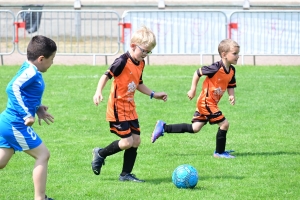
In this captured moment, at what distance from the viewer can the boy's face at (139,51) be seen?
7.26 metres

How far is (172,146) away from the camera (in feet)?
30.9

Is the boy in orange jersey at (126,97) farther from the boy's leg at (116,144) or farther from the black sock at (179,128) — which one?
the black sock at (179,128)

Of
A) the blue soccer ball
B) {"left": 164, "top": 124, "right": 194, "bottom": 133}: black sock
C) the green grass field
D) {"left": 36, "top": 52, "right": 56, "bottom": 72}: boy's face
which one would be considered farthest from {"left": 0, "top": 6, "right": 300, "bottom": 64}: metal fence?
{"left": 36, "top": 52, "right": 56, "bottom": 72}: boy's face

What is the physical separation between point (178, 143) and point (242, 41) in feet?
28.0

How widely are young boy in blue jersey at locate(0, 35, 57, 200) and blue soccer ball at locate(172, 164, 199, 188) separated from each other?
143 cm

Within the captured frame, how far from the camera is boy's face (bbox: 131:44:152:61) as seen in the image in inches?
286

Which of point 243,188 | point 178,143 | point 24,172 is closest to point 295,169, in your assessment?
point 243,188

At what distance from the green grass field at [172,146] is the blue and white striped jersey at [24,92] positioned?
3.47 ft

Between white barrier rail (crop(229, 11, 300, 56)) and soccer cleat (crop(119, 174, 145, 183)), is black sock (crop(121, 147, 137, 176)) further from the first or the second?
white barrier rail (crop(229, 11, 300, 56))

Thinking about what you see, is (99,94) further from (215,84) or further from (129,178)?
(215,84)

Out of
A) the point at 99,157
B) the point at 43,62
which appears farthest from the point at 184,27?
the point at 43,62

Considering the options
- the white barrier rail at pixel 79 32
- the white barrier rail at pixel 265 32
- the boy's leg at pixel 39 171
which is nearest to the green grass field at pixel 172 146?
the boy's leg at pixel 39 171

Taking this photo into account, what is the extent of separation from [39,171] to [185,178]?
1541mm

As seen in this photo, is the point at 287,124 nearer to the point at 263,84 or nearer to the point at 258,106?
the point at 258,106
